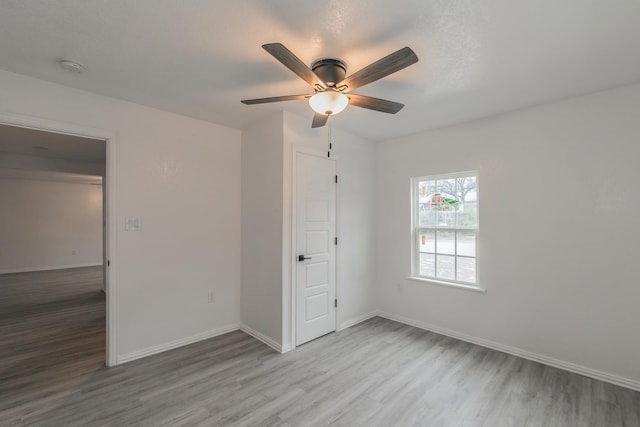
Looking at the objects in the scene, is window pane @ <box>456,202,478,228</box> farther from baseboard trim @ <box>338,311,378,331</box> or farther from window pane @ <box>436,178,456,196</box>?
baseboard trim @ <box>338,311,378,331</box>

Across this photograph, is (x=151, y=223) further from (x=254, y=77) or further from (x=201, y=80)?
(x=254, y=77)

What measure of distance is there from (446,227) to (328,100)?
254 cm

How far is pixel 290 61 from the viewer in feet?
5.24

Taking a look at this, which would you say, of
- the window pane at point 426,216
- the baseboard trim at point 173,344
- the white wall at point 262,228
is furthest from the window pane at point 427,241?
the baseboard trim at point 173,344

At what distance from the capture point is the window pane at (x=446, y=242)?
3.55 m

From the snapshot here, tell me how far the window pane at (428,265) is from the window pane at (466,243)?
37 cm

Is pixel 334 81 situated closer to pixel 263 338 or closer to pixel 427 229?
pixel 427 229

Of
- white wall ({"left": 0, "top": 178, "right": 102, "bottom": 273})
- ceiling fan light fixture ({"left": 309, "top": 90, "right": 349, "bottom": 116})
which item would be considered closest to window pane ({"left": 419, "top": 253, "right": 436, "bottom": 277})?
ceiling fan light fixture ({"left": 309, "top": 90, "right": 349, "bottom": 116})

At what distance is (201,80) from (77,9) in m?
0.87

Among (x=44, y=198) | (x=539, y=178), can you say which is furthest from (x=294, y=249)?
(x=44, y=198)

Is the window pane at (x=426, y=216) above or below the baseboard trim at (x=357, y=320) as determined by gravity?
above

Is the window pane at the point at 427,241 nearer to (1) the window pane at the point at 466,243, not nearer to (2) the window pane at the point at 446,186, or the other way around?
(1) the window pane at the point at 466,243

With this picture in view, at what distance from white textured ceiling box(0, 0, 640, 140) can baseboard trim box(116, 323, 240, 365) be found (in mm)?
2579

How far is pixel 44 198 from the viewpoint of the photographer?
299 inches
